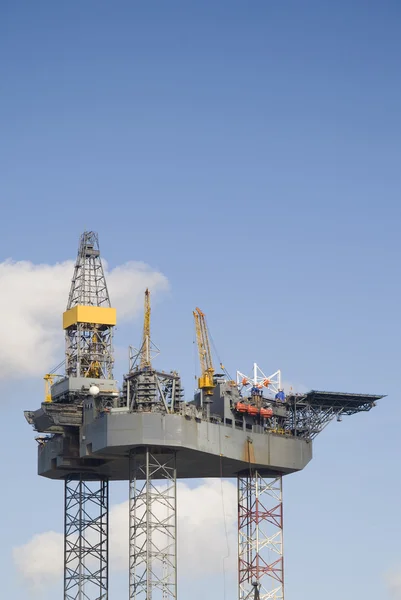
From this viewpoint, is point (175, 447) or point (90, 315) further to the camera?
point (90, 315)

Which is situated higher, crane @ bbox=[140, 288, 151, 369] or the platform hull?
crane @ bbox=[140, 288, 151, 369]

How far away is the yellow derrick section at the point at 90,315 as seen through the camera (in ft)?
453

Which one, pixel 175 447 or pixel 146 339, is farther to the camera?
pixel 146 339

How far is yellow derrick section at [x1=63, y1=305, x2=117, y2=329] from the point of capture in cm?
13800

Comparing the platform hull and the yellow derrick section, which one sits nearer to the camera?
the platform hull

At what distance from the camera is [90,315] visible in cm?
13825

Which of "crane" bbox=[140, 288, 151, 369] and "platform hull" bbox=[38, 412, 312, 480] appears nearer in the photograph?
"platform hull" bbox=[38, 412, 312, 480]

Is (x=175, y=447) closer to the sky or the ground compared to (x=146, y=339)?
closer to the ground

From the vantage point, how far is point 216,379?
5394 inches

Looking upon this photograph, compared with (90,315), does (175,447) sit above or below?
below

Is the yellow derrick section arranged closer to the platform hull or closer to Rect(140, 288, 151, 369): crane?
Rect(140, 288, 151, 369): crane

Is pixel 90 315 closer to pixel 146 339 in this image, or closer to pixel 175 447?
pixel 146 339

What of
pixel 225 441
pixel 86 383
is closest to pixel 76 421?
pixel 86 383

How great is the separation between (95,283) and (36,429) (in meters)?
14.9
